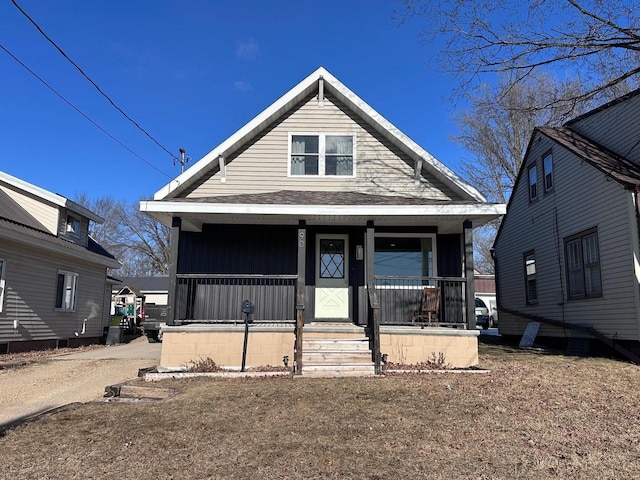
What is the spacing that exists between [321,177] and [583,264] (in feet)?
23.3

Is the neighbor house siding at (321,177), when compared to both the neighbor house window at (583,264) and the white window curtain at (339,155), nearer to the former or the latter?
the white window curtain at (339,155)

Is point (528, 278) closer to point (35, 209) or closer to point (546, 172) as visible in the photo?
point (546, 172)

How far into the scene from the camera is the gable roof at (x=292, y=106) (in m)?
10.9

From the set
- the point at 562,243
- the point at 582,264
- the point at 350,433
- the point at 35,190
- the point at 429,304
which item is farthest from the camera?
A: the point at 35,190

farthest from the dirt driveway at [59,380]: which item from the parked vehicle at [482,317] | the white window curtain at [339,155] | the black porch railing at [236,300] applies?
the parked vehicle at [482,317]

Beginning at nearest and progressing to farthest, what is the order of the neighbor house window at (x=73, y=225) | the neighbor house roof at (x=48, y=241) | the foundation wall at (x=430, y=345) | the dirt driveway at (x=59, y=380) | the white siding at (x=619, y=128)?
the dirt driveway at (x=59, y=380)
the foundation wall at (x=430, y=345)
the white siding at (x=619, y=128)
the neighbor house roof at (x=48, y=241)
the neighbor house window at (x=73, y=225)

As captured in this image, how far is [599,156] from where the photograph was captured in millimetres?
12383

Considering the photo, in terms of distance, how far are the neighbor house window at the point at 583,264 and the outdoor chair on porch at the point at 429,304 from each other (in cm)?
447

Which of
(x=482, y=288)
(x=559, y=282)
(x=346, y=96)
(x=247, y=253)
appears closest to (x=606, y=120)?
(x=559, y=282)

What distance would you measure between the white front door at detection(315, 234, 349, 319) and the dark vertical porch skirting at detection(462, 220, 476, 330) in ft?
→ 8.98

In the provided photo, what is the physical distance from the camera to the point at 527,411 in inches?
227

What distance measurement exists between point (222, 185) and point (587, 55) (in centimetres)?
765

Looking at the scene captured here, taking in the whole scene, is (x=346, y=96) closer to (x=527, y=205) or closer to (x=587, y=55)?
(x=587, y=55)

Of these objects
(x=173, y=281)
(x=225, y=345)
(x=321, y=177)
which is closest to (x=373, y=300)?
(x=225, y=345)
